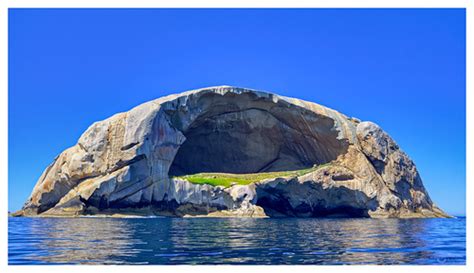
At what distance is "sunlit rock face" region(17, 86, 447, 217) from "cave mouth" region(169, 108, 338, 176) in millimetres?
173

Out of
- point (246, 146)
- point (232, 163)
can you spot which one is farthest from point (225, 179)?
point (232, 163)

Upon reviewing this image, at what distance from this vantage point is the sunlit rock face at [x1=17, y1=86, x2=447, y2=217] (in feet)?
198

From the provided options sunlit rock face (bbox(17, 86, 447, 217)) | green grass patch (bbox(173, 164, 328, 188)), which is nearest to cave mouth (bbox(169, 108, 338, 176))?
sunlit rock face (bbox(17, 86, 447, 217))

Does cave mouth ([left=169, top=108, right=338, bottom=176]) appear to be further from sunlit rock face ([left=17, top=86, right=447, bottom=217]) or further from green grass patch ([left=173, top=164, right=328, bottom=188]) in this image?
green grass patch ([left=173, top=164, right=328, bottom=188])

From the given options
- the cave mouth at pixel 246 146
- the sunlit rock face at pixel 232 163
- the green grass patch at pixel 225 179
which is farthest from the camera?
the cave mouth at pixel 246 146

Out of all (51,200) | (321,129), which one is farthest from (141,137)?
(321,129)

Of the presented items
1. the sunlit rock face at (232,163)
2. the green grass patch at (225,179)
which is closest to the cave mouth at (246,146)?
the sunlit rock face at (232,163)

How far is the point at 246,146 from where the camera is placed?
265 feet

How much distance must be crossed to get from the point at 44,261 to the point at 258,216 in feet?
157

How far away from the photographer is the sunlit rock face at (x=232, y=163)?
60.4 meters

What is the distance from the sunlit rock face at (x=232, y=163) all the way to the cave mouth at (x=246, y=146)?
0.17 m

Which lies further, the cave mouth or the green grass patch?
the cave mouth

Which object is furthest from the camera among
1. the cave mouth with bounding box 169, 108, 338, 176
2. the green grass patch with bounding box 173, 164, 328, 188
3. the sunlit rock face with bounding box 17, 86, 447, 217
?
the cave mouth with bounding box 169, 108, 338, 176

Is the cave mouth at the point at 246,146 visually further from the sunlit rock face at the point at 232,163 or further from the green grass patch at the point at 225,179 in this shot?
the green grass patch at the point at 225,179
